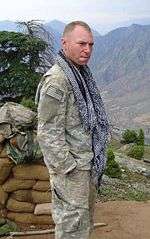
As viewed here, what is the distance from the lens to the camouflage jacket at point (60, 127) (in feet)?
16.2

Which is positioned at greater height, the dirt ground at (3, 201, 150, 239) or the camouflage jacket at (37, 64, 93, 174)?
the camouflage jacket at (37, 64, 93, 174)

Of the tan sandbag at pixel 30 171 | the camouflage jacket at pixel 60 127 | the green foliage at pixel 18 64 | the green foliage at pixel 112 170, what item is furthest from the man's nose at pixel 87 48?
the green foliage at pixel 18 64

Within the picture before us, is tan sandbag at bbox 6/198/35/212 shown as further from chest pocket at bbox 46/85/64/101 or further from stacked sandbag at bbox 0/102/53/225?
chest pocket at bbox 46/85/64/101

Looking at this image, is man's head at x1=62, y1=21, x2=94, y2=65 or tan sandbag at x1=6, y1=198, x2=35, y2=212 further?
tan sandbag at x1=6, y1=198, x2=35, y2=212

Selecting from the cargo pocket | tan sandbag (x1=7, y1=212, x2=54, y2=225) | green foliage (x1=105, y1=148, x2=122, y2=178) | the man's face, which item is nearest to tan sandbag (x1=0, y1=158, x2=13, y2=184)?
tan sandbag (x1=7, y1=212, x2=54, y2=225)

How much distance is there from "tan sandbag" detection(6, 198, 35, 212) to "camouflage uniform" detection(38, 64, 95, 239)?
372 cm

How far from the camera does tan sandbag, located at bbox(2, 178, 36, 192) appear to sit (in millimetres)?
8930

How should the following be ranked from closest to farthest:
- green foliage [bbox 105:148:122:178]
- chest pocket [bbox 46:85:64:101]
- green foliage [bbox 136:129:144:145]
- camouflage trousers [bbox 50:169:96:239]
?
1. chest pocket [bbox 46:85:64:101]
2. camouflage trousers [bbox 50:169:96:239]
3. green foliage [bbox 105:148:122:178]
4. green foliage [bbox 136:129:144:145]

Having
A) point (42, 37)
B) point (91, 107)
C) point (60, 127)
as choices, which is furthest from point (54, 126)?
point (42, 37)

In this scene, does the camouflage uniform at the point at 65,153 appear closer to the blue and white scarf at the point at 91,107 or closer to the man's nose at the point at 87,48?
the blue and white scarf at the point at 91,107

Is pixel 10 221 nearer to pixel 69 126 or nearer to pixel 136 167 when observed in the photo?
pixel 69 126

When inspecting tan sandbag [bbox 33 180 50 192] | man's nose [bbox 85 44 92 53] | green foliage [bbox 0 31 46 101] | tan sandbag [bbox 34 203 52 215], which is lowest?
tan sandbag [bbox 34 203 52 215]

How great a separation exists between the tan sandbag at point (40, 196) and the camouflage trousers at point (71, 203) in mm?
3674

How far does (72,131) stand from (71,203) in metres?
0.72
